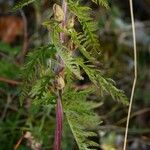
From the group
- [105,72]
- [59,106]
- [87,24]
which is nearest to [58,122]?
[59,106]

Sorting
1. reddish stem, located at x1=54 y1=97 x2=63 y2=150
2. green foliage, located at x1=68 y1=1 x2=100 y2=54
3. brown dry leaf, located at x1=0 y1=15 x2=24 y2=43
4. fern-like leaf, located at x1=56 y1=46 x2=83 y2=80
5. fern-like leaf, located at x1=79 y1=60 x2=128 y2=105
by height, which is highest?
brown dry leaf, located at x1=0 y1=15 x2=24 y2=43

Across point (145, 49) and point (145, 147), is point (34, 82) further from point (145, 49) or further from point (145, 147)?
point (145, 49)

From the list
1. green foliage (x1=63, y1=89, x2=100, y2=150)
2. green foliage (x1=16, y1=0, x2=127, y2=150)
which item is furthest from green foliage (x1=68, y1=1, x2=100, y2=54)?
green foliage (x1=63, y1=89, x2=100, y2=150)

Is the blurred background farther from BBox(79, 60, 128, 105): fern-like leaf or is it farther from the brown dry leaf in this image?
BBox(79, 60, 128, 105): fern-like leaf

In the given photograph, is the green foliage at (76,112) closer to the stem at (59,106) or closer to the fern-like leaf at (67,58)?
the stem at (59,106)

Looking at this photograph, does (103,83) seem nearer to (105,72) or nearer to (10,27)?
(105,72)

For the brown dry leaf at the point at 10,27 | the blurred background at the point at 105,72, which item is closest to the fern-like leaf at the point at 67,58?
the blurred background at the point at 105,72

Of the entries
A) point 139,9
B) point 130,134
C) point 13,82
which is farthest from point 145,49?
point 13,82
